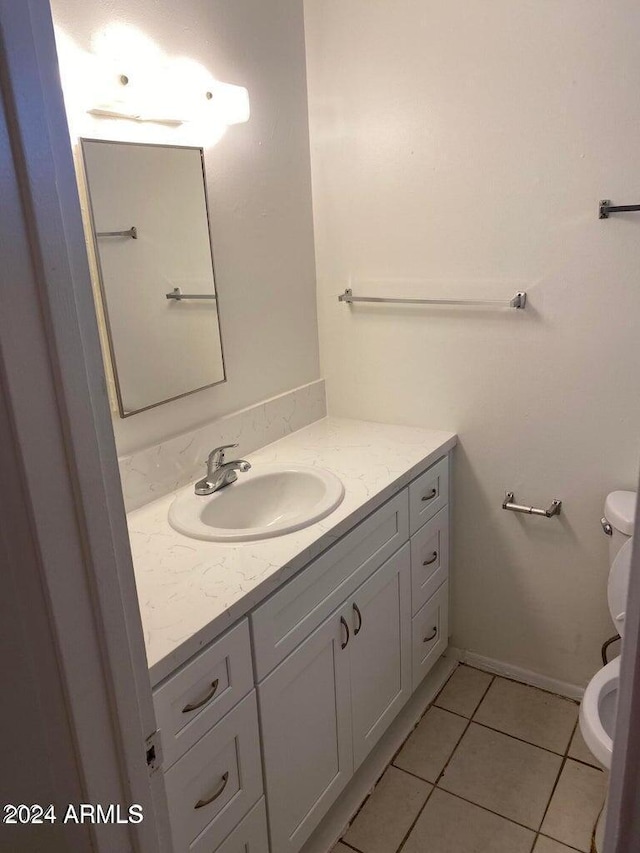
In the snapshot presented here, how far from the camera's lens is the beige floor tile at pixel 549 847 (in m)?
1.59

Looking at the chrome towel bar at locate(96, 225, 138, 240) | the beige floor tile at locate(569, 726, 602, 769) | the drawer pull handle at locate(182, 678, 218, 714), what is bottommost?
the beige floor tile at locate(569, 726, 602, 769)

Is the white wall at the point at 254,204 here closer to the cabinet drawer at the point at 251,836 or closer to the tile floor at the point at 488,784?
the cabinet drawer at the point at 251,836

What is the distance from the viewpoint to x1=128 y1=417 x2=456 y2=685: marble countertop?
1.15 m

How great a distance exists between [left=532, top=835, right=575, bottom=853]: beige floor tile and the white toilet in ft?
0.25

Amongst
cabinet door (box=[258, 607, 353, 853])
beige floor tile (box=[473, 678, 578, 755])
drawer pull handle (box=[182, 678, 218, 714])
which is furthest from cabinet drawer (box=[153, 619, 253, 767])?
beige floor tile (box=[473, 678, 578, 755])

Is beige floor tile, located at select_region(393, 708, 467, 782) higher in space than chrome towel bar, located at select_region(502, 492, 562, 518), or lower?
lower

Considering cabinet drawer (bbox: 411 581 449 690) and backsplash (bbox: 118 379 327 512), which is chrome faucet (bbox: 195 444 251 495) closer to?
backsplash (bbox: 118 379 327 512)

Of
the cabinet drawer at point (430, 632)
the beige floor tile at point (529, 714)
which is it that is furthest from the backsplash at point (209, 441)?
the beige floor tile at point (529, 714)

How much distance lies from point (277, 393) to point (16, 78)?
155cm

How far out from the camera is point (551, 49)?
1.66 m

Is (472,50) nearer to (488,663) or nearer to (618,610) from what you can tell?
(618,610)

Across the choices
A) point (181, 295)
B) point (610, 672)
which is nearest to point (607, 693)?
point (610, 672)

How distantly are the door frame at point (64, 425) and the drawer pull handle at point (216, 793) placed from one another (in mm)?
395

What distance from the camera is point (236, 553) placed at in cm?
138
